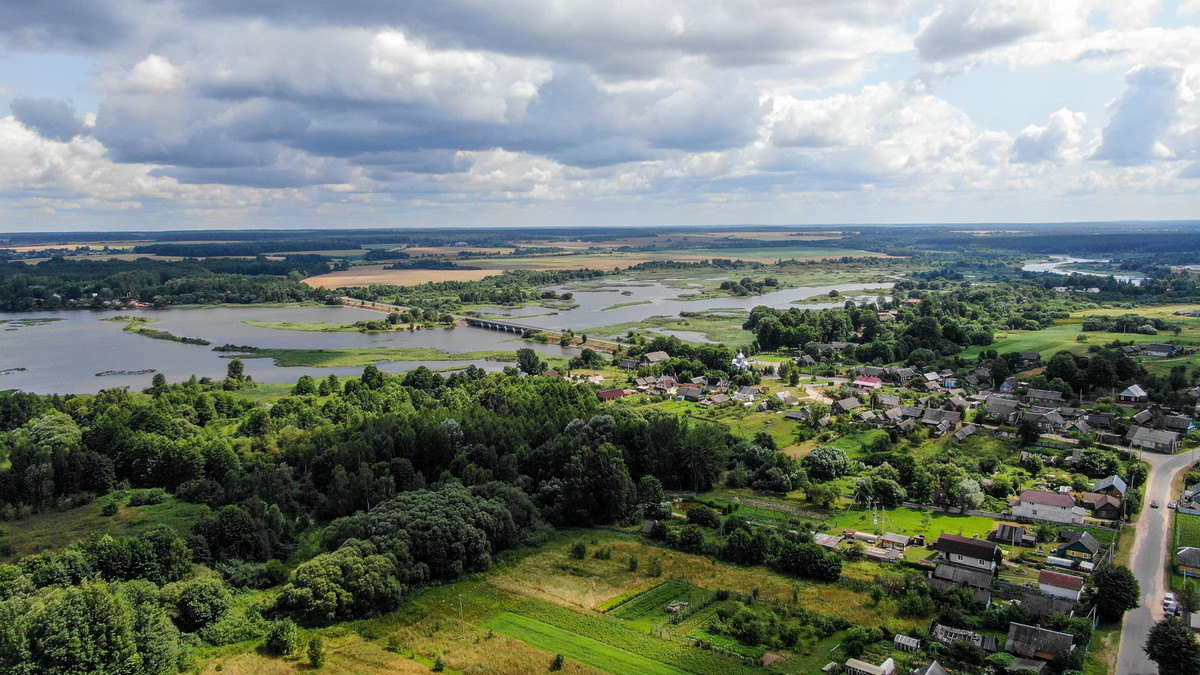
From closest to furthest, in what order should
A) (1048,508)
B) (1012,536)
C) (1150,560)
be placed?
1. (1150,560)
2. (1012,536)
3. (1048,508)

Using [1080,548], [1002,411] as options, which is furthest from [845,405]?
[1080,548]

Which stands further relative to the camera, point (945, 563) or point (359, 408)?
point (359, 408)

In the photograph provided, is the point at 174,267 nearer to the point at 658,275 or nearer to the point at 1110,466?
the point at 658,275

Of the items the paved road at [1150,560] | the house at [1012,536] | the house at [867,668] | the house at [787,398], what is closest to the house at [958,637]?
the house at [867,668]

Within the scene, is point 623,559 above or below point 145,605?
below

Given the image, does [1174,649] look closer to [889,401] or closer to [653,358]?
[889,401]

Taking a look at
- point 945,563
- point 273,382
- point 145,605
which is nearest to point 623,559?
point 945,563

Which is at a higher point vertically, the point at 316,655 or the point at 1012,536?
the point at 1012,536
